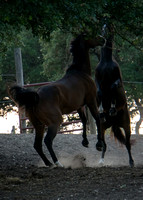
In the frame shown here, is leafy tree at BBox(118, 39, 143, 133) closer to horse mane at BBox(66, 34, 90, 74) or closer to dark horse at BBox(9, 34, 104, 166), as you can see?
horse mane at BBox(66, 34, 90, 74)

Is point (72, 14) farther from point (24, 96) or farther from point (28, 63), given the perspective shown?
point (28, 63)

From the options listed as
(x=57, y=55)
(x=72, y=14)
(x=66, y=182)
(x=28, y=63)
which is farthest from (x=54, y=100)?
(x=28, y=63)

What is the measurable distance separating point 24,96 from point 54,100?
23.6 inches

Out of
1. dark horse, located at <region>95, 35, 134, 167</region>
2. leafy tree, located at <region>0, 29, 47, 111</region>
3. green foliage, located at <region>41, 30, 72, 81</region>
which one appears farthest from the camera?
leafy tree, located at <region>0, 29, 47, 111</region>

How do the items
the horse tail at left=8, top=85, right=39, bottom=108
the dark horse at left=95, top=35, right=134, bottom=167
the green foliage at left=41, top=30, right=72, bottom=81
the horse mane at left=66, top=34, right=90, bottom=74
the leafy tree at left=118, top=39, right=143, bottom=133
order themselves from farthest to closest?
1. the leafy tree at left=118, top=39, right=143, bottom=133
2. the green foliage at left=41, top=30, right=72, bottom=81
3. the dark horse at left=95, top=35, right=134, bottom=167
4. the horse mane at left=66, top=34, right=90, bottom=74
5. the horse tail at left=8, top=85, right=39, bottom=108

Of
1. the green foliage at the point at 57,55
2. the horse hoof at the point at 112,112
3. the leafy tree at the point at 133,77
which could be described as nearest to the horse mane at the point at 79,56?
the horse hoof at the point at 112,112

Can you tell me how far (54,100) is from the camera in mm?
8531

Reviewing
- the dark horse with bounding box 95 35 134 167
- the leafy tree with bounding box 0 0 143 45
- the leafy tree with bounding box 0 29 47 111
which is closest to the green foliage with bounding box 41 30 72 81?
the leafy tree with bounding box 0 29 47 111

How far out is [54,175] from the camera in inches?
305

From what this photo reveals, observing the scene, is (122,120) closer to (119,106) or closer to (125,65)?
(119,106)

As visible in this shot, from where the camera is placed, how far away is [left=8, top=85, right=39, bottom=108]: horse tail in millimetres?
8383

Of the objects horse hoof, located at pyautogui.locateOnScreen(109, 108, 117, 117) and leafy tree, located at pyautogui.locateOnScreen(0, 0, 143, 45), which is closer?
leafy tree, located at pyautogui.locateOnScreen(0, 0, 143, 45)

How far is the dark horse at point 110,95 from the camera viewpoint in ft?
32.6

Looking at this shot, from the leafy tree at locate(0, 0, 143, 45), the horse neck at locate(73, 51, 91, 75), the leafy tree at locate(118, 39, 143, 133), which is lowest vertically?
the leafy tree at locate(118, 39, 143, 133)
